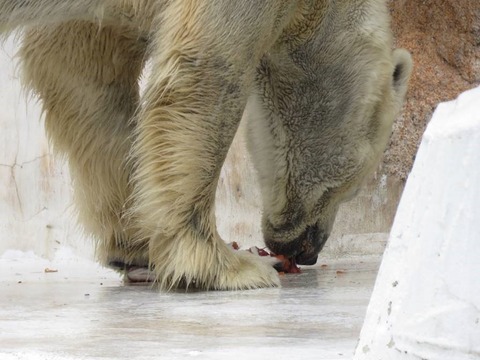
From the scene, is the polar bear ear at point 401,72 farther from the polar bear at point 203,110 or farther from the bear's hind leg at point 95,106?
the bear's hind leg at point 95,106

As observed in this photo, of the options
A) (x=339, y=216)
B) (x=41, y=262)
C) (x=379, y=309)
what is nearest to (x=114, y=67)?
(x=41, y=262)

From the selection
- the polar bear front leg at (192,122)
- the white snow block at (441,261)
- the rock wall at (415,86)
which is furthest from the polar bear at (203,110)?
the white snow block at (441,261)

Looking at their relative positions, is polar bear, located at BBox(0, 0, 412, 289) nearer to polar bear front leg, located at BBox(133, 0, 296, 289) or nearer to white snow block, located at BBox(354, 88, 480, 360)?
polar bear front leg, located at BBox(133, 0, 296, 289)

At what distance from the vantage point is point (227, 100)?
3359mm

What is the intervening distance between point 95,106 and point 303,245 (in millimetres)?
958

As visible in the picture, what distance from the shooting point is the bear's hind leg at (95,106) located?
12.7ft

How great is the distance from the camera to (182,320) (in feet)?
8.86

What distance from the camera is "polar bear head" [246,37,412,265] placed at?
369cm

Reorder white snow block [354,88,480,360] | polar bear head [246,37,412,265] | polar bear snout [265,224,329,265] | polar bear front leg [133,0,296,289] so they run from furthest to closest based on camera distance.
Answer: polar bear snout [265,224,329,265] → polar bear head [246,37,412,265] → polar bear front leg [133,0,296,289] → white snow block [354,88,480,360]

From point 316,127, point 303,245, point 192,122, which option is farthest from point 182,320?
point 303,245

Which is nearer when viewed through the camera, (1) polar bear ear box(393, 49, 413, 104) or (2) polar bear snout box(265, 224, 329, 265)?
(1) polar bear ear box(393, 49, 413, 104)

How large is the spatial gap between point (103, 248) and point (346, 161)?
973mm

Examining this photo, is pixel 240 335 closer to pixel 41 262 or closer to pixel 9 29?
pixel 9 29

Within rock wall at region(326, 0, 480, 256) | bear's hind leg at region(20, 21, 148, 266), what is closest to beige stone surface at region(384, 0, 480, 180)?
rock wall at region(326, 0, 480, 256)
